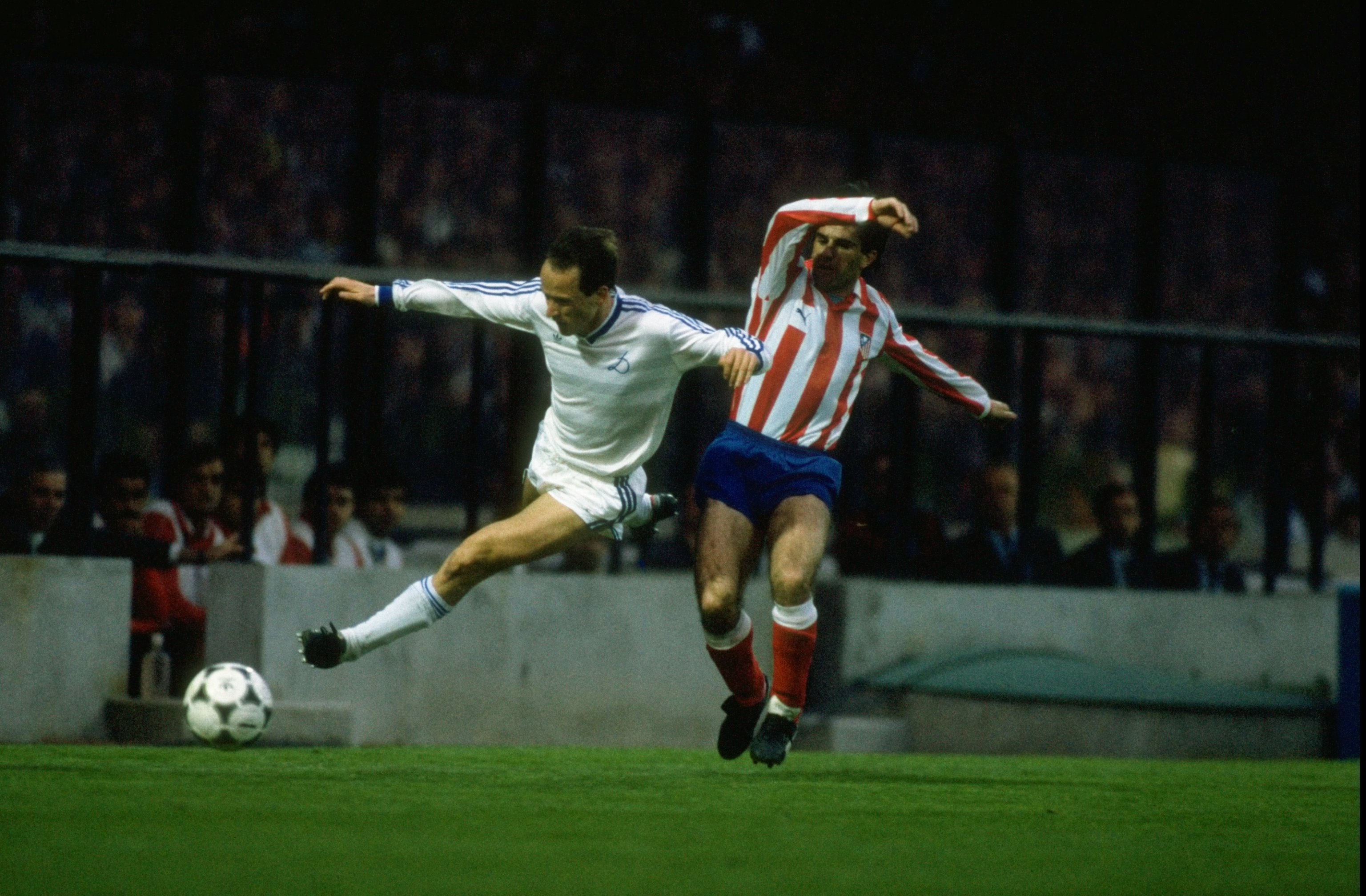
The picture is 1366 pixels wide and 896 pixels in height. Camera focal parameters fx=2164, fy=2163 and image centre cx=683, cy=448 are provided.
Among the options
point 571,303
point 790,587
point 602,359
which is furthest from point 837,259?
point 790,587

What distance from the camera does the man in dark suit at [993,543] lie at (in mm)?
10672

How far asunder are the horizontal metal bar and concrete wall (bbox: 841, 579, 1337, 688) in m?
1.30

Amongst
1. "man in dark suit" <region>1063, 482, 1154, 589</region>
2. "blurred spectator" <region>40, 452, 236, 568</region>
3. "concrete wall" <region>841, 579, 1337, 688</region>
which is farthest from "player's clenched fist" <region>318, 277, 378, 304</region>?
"man in dark suit" <region>1063, 482, 1154, 589</region>

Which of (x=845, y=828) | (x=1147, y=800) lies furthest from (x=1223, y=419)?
(x=845, y=828)

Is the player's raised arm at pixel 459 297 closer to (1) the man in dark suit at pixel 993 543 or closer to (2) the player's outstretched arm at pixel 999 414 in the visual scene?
(2) the player's outstretched arm at pixel 999 414

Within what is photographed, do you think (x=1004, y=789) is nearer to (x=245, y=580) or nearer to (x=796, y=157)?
(x=245, y=580)

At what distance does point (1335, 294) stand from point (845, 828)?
Result: 1026cm

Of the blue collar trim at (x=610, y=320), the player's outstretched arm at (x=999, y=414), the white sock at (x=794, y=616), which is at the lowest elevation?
the white sock at (x=794, y=616)

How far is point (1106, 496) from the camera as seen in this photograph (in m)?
11.0

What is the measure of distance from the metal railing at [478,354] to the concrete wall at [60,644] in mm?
344

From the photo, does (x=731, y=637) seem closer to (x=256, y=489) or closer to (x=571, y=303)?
(x=571, y=303)

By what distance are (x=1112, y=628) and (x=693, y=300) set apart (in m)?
2.74

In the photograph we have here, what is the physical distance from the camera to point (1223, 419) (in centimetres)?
1282

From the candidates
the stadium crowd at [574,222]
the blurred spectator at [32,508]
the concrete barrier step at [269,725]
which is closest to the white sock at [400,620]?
the concrete barrier step at [269,725]
